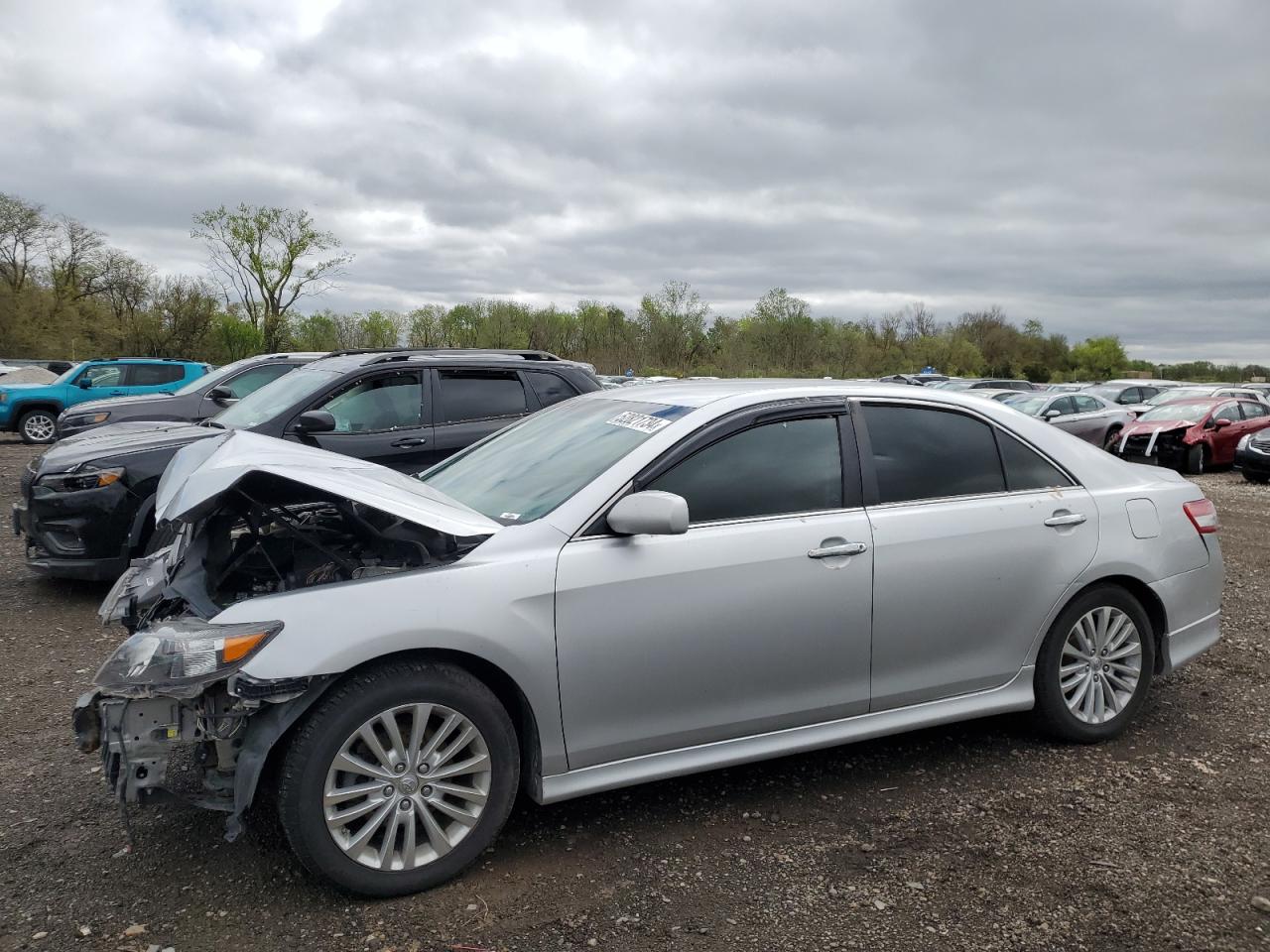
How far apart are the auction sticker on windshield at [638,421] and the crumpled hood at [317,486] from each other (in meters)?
0.72

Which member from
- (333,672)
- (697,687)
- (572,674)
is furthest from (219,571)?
(697,687)

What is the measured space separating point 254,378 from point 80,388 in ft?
41.3

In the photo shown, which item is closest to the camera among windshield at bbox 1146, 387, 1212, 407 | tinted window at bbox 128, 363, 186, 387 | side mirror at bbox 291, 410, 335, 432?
side mirror at bbox 291, 410, 335, 432

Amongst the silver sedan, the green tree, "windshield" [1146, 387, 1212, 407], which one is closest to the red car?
the silver sedan

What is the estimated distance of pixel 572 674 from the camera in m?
3.16

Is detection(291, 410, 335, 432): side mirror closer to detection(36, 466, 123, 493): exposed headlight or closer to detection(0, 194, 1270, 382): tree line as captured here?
detection(36, 466, 123, 493): exposed headlight

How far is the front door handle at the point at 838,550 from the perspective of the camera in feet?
11.6

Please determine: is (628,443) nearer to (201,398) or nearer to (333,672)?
(333,672)

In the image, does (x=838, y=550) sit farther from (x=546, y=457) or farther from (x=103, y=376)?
(x=103, y=376)

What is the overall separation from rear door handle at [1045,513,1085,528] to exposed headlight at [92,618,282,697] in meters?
3.07

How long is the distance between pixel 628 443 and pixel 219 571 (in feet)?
5.54

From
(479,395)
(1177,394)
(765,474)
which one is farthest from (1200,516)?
(1177,394)

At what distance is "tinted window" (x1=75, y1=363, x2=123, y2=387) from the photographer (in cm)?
2070

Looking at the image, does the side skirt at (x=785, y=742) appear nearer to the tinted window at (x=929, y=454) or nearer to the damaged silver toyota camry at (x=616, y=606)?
the damaged silver toyota camry at (x=616, y=606)
